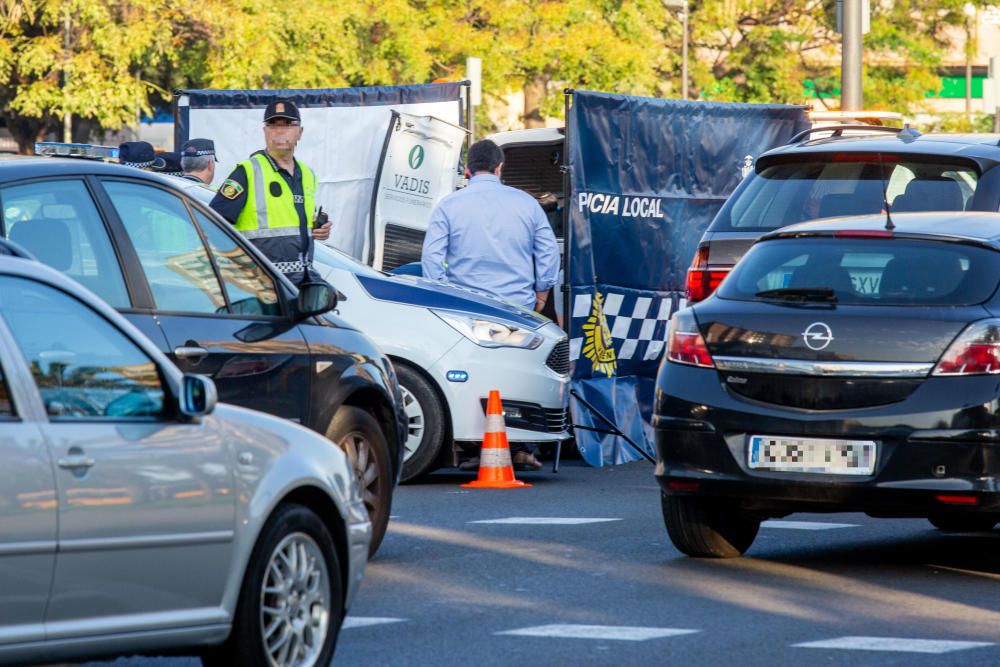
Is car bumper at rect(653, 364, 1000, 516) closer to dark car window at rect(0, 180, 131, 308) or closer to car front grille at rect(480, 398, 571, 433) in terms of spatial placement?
dark car window at rect(0, 180, 131, 308)

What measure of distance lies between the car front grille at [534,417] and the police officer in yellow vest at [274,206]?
2.13 meters

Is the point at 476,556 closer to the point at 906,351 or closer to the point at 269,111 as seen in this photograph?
the point at 906,351

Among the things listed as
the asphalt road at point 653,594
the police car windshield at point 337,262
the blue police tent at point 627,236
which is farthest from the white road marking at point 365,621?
the blue police tent at point 627,236

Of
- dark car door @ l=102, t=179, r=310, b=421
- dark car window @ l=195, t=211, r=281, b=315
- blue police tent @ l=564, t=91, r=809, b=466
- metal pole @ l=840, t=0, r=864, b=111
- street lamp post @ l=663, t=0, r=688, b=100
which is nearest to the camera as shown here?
dark car door @ l=102, t=179, r=310, b=421

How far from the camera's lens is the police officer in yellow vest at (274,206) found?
9852 mm

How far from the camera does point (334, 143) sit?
16.4 m

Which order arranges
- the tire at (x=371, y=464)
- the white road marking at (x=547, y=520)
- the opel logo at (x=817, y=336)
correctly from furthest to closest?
the white road marking at (x=547, y=520) → the tire at (x=371, y=464) → the opel logo at (x=817, y=336)

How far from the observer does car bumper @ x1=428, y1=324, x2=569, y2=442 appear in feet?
38.3

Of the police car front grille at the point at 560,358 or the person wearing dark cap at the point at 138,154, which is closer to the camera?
the police car front grille at the point at 560,358

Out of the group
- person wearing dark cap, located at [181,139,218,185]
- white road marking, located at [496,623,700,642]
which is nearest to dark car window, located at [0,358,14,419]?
white road marking, located at [496,623,700,642]

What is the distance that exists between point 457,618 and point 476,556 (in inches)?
61.6

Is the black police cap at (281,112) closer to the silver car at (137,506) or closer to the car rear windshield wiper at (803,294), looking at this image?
the car rear windshield wiper at (803,294)

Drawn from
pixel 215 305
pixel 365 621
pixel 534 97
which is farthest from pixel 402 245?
pixel 534 97

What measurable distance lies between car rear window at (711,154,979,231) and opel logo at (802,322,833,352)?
283 cm
